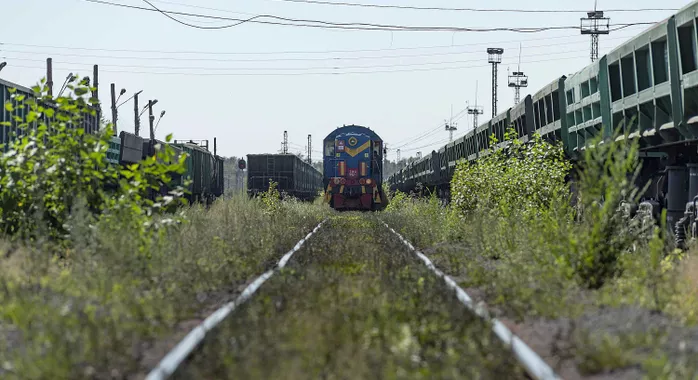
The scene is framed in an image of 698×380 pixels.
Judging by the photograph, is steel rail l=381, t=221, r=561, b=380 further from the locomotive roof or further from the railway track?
the locomotive roof

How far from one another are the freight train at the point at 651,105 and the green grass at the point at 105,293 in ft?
17.3

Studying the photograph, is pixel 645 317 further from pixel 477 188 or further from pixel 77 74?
pixel 477 188

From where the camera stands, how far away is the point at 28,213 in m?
Result: 11.4

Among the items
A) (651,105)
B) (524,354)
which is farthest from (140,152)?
(524,354)

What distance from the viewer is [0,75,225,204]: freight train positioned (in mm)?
14773

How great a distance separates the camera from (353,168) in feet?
116

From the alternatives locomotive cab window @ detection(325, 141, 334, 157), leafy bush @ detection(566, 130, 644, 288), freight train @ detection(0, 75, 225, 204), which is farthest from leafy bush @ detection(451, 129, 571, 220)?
locomotive cab window @ detection(325, 141, 334, 157)

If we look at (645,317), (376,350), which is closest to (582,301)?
(645,317)

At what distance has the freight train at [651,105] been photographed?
10.1m

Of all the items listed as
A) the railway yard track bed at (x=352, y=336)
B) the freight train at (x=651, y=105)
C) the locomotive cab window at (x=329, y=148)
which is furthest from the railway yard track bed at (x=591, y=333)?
the locomotive cab window at (x=329, y=148)

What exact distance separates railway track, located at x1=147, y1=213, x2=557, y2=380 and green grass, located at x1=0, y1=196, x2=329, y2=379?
45 centimetres

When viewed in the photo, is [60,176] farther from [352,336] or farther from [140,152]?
[140,152]

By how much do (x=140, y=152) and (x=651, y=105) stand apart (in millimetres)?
15690

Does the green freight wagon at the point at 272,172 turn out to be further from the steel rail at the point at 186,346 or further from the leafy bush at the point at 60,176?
the steel rail at the point at 186,346
